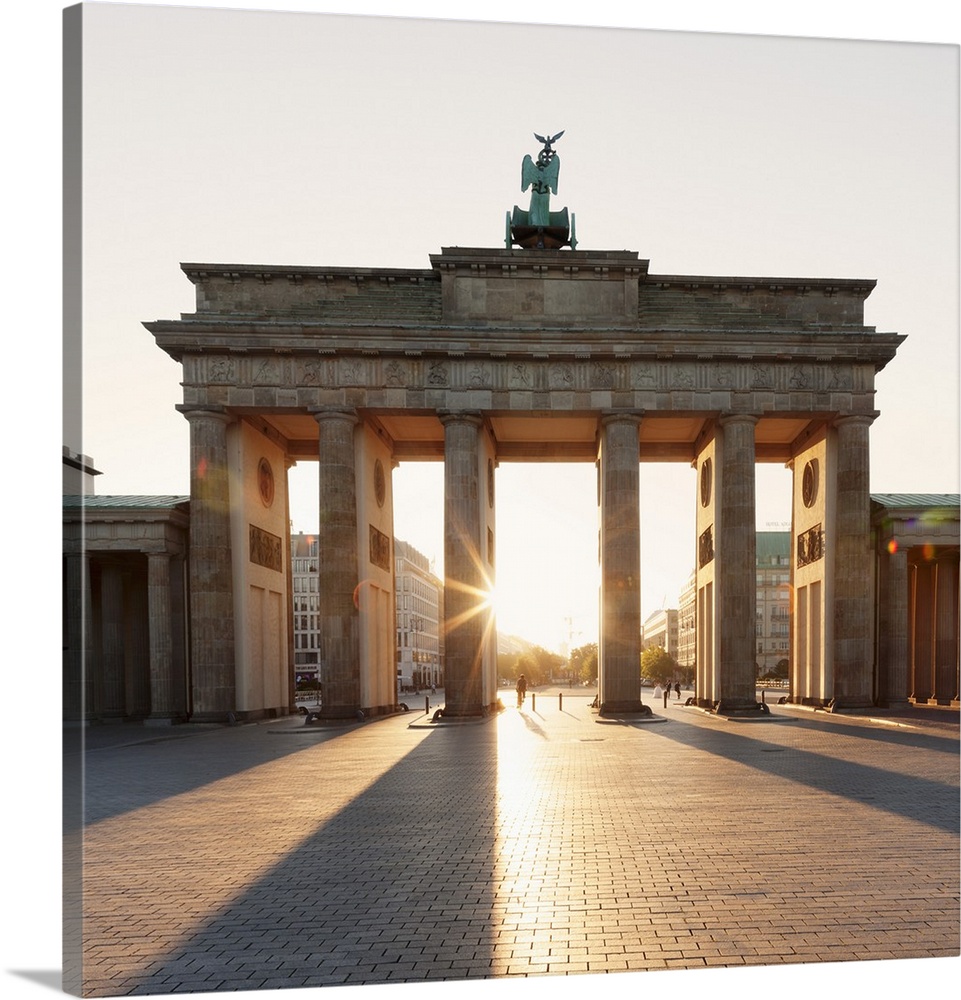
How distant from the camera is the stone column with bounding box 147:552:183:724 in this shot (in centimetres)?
3891

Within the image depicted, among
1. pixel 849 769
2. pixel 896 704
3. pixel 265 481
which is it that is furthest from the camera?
pixel 265 481

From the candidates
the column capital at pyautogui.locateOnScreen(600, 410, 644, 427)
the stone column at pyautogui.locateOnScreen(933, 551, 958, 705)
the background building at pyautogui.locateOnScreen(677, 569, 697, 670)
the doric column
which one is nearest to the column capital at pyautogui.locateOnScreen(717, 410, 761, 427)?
the column capital at pyautogui.locateOnScreen(600, 410, 644, 427)

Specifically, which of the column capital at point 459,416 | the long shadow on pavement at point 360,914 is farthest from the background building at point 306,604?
the long shadow on pavement at point 360,914

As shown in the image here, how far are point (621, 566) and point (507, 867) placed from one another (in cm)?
2920

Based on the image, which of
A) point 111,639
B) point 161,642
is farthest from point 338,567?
point 111,639

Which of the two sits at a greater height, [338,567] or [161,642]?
[338,567]

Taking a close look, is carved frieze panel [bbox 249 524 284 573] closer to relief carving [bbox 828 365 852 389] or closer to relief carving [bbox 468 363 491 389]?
relief carving [bbox 468 363 491 389]

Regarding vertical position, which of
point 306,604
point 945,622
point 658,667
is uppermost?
point 945,622

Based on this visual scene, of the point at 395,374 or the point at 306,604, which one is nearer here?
the point at 395,374

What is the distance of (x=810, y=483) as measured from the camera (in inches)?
1757

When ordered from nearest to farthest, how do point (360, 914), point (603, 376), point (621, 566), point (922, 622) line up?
point (360, 914) → point (621, 566) → point (603, 376) → point (922, 622)

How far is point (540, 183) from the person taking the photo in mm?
43875

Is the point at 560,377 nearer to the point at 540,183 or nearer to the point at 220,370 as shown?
the point at 540,183

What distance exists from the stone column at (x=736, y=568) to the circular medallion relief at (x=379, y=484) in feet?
53.6
